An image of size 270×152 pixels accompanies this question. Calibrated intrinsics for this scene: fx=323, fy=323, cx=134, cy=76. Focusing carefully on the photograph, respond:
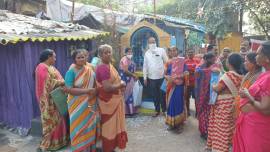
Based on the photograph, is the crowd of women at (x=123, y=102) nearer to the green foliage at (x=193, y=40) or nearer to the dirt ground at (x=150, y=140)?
the dirt ground at (x=150, y=140)

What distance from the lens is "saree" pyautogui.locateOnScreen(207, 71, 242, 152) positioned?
4484mm

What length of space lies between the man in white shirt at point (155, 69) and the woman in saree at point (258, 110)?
413 centimetres

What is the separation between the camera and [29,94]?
247 inches

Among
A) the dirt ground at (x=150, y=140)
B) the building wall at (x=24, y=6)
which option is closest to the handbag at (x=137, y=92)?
the dirt ground at (x=150, y=140)

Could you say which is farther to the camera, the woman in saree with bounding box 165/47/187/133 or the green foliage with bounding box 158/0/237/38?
the green foliage with bounding box 158/0/237/38

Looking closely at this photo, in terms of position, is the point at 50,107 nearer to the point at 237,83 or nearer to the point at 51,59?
the point at 51,59

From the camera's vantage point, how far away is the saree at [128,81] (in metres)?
7.43

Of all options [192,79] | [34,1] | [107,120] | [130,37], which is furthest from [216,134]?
[34,1]

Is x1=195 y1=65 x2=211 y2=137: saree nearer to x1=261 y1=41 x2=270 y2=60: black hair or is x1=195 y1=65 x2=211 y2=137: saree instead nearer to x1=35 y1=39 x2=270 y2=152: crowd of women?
x1=35 y1=39 x2=270 y2=152: crowd of women

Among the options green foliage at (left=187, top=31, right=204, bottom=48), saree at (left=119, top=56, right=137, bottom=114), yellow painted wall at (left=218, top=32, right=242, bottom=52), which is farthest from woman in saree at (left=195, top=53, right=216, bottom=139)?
yellow painted wall at (left=218, top=32, right=242, bottom=52)

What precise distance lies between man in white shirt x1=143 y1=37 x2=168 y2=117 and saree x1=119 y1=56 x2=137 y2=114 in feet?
1.10

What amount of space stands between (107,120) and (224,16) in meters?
11.1

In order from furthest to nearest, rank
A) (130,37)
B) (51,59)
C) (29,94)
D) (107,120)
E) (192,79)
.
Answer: (130,37)
(192,79)
(29,94)
(51,59)
(107,120)

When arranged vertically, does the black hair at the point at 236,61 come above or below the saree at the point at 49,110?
above
